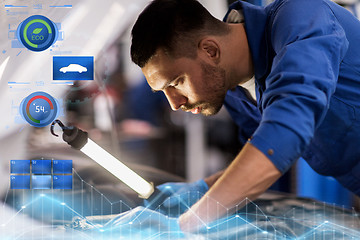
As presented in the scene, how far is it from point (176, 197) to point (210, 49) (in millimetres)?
337

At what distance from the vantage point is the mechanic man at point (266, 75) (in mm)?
533

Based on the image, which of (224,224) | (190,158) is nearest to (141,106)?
Answer: (190,158)

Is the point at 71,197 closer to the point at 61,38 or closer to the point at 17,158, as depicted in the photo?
the point at 17,158

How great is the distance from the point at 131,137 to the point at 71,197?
1604mm

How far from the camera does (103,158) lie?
72 centimetres

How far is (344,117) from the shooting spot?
0.71 metres
